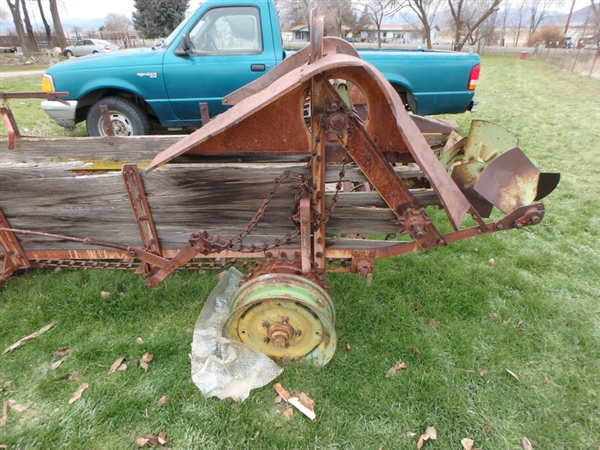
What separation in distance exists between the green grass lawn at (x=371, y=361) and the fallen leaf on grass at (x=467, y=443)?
26 mm

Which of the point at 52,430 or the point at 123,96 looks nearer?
the point at 52,430

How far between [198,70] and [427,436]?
528cm

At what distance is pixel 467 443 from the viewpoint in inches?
87.0

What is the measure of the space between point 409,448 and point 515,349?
3.84 feet

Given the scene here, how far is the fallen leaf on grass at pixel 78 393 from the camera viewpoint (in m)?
2.43

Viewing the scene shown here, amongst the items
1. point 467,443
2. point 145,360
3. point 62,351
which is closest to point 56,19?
point 62,351

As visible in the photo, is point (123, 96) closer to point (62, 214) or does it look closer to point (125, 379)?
point (62, 214)

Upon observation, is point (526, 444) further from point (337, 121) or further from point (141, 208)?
point (141, 208)

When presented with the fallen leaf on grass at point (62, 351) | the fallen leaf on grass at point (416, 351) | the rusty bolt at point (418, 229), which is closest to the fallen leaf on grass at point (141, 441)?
the fallen leaf on grass at point (62, 351)

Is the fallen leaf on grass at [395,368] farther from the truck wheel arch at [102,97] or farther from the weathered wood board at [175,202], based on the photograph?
the truck wheel arch at [102,97]

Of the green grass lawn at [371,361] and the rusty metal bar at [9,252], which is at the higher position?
the rusty metal bar at [9,252]

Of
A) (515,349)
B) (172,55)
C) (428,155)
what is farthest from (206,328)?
(172,55)

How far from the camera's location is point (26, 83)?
13.0m

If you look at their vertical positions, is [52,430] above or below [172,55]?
below
